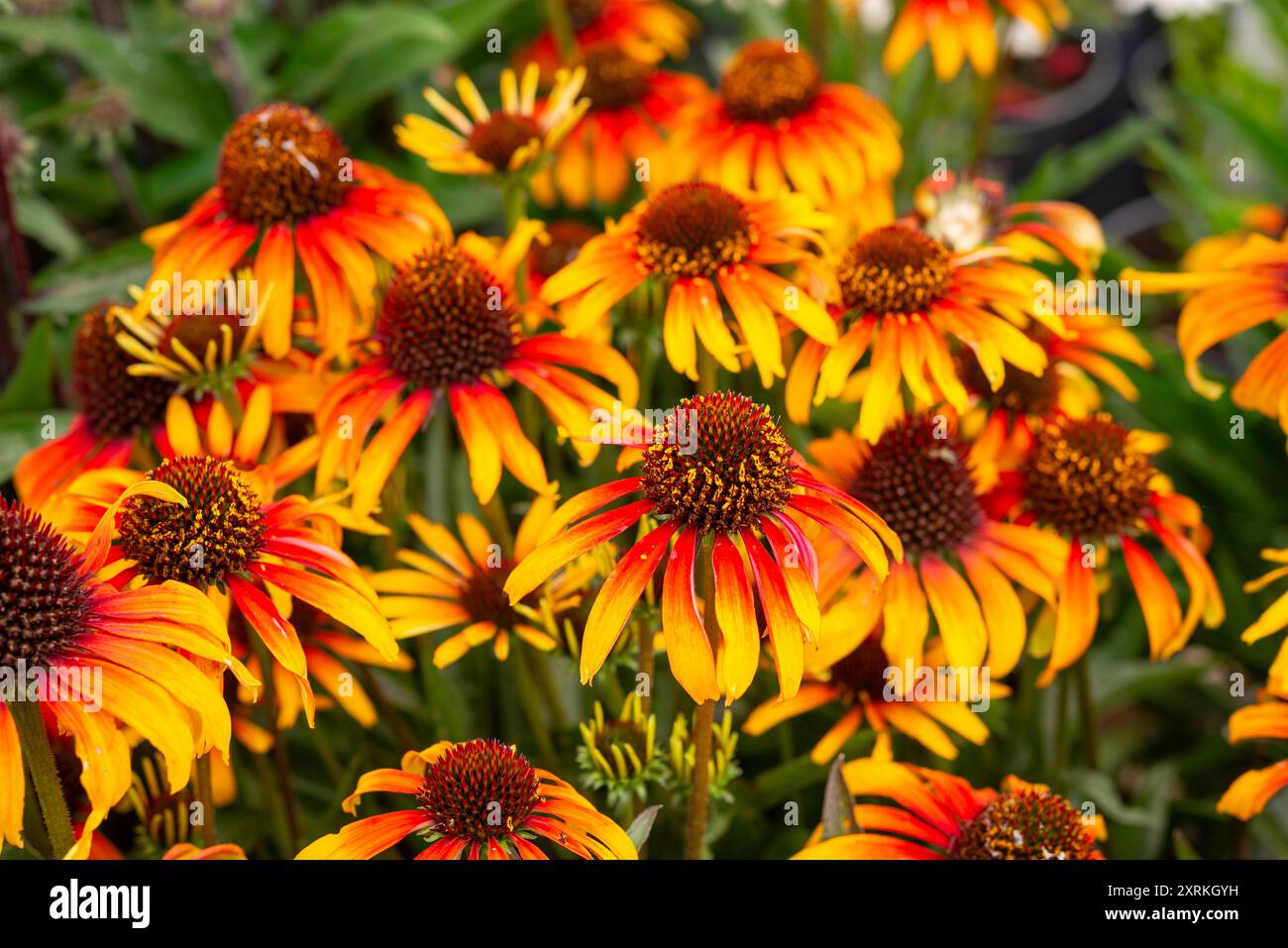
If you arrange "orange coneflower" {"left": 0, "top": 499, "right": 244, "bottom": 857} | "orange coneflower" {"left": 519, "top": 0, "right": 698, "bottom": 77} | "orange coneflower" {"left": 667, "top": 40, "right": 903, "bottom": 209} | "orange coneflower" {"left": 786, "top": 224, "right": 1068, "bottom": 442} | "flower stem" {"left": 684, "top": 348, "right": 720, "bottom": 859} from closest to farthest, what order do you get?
"orange coneflower" {"left": 0, "top": 499, "right": 244, "bottom": 857} < "flower stem" {"left": 684, "top": 348, "right": 720, "bottom": 859} < "orange coneflower" {"left": 786, "top": 224, "right": 1068, "bottom": 442} < "orange coneflower" {"left": 667, "top": 40, "right": 903, "bottom": 209} < "orange coneflower" {"left": 519, "top": 0, "right": 698, "bottom": 77}

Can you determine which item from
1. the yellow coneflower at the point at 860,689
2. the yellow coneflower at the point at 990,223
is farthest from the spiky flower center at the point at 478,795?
the yellow coneflower at the point at 990,223

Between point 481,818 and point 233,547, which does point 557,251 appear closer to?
point 233,547

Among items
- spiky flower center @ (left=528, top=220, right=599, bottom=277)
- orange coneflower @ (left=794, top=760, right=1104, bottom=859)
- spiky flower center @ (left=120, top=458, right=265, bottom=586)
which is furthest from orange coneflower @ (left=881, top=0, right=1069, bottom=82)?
spiky flower center @ (left=120, top=458, right=265, bottom=586)

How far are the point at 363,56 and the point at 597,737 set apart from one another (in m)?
1.29

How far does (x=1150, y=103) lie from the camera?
293 cm

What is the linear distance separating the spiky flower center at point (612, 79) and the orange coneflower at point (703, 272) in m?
0.63

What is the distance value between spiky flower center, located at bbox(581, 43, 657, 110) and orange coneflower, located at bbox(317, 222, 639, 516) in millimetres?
645

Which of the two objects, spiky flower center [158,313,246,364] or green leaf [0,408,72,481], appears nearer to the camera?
spiky flower center [158,313,246,364]

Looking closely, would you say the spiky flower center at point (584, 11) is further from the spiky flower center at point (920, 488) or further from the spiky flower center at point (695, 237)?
the spiky flower center at point (920, 488)

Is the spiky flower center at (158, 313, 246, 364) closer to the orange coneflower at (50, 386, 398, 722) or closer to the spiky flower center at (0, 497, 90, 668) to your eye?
the orange coneflower at (50, 386, 398, 722)

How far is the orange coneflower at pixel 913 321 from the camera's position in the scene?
1007 millimetres

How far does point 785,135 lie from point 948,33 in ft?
1.00

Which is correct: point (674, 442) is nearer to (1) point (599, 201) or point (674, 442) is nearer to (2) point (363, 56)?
(1) point (599, 201)

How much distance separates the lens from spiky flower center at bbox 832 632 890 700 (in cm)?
113
